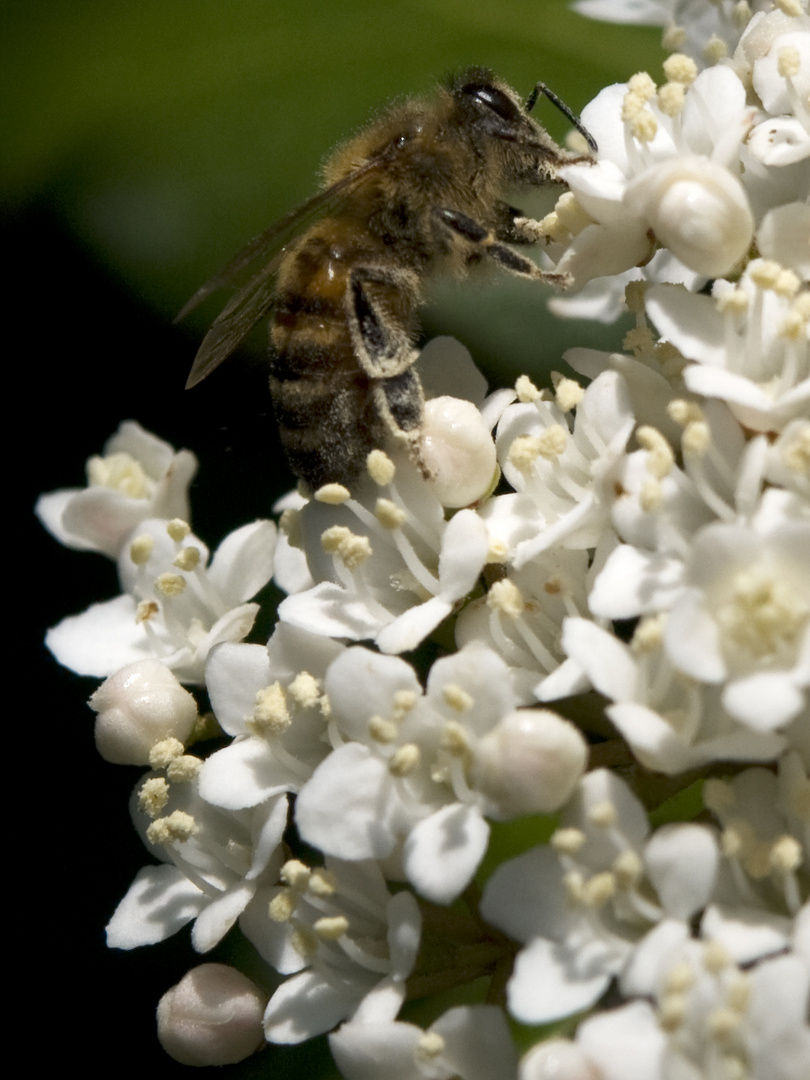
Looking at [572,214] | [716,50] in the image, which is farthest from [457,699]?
[716,50]

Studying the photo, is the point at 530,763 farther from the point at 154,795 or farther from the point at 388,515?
the point at 154,795

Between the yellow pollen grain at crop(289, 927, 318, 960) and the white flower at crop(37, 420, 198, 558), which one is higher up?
the white flower at crop(37, 420, 198, 558)

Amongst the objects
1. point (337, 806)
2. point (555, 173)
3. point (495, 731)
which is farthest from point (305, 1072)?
point (555, 173)

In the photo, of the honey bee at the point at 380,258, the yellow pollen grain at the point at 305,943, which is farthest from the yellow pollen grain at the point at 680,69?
the yellow pollen grain at the point at 305,943

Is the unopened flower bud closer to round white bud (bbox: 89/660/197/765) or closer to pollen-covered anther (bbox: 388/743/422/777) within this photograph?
round white bud (bbox: 89/660/197/765)

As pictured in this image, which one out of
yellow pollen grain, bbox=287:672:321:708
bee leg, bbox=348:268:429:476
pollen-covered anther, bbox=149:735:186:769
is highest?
bee leg, bbox=348:268:429:476

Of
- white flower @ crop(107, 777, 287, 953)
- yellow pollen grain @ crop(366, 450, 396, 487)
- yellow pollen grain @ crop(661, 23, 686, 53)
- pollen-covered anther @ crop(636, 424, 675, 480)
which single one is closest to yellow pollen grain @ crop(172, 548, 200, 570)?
white flower @ crop(107, 777, 287, 953)

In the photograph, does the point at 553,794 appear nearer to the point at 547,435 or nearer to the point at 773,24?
the point at 547,435
